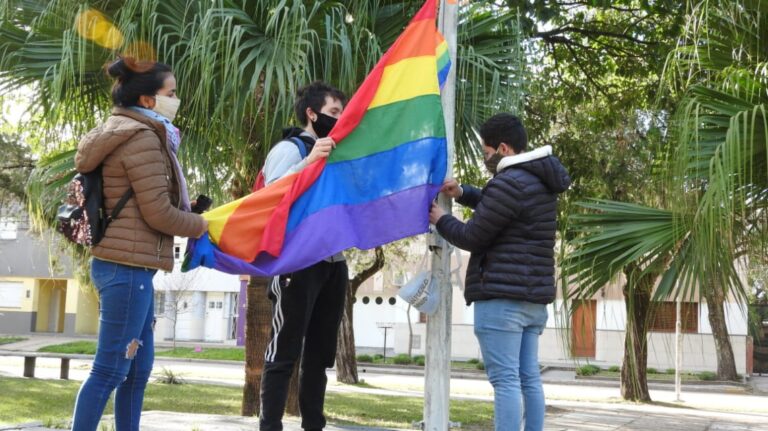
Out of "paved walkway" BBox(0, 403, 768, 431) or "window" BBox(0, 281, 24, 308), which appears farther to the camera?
"window" BBox(0, 281, 24, 308)

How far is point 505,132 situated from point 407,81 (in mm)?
573

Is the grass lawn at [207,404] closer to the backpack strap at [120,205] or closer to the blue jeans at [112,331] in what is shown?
the blue jeans at [112,331]

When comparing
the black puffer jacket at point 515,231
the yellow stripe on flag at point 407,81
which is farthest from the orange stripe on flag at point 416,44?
the black puffer jacket at point 515,231

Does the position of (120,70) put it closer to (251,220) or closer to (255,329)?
(251,220)

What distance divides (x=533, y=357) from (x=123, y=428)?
2.04 meters

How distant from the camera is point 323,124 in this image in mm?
4465

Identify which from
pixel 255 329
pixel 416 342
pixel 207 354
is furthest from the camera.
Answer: pixel 416 342

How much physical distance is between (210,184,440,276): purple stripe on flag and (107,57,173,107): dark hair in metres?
0.85

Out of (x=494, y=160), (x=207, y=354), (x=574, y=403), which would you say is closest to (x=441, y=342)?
(x=494, y=160)

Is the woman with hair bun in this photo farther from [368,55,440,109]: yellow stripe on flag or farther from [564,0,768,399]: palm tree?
[564,0,768,399]: palm tree

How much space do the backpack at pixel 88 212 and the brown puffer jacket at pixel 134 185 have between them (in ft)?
0.08

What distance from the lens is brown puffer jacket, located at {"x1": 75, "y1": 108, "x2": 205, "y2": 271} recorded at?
3.59 meters

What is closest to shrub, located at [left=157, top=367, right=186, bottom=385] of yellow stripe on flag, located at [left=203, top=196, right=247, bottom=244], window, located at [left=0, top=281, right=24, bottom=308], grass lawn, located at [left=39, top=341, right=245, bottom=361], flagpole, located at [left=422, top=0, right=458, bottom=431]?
grass lawn, located at [left=39, top=341, right=245, bottom=361]

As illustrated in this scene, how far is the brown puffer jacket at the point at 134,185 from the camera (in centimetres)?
359
